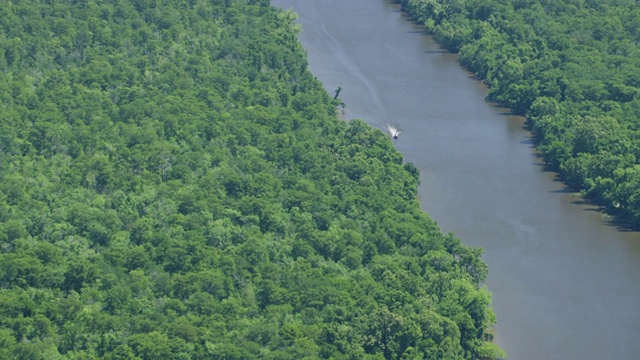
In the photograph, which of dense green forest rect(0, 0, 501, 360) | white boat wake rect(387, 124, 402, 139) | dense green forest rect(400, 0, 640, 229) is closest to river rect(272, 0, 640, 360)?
white boat wake rect(387, 124, 402, 139)

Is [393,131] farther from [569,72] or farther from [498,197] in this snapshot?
[569,72]

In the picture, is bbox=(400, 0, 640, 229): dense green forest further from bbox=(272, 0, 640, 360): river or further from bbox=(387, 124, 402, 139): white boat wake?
bbox=(387, 124, 402, 139): white boat wake

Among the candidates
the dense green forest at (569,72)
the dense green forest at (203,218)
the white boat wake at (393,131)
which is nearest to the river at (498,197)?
the white boat wake at (393,131)

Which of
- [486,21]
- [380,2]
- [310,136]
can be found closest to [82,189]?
[310,136]

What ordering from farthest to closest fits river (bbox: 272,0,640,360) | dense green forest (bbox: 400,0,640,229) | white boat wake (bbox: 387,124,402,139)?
1. white boat wake (bbox: 387,124,402,139)
2. dense green forest (bbox: 400,0,640,229)
3. river (bbox: 272,0,640,360)

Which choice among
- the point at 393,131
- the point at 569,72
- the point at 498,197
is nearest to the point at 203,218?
the point at 498,197

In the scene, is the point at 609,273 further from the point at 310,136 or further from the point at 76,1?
the point at 76,1
